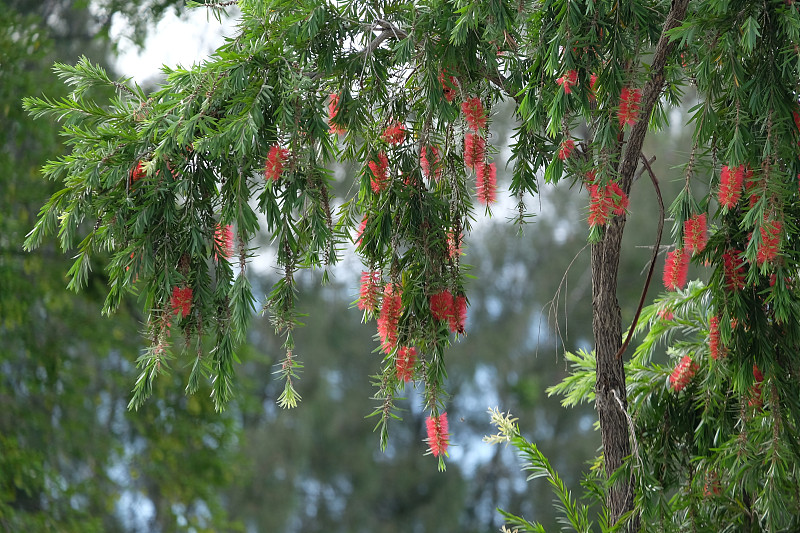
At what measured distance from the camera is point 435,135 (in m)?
1.97

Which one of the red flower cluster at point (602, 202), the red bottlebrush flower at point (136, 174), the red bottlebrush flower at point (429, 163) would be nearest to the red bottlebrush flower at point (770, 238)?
the red flower cluster at point (602, 202)

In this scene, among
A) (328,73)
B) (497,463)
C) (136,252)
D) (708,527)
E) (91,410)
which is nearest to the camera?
(136,252)

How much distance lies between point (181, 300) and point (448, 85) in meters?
0.78

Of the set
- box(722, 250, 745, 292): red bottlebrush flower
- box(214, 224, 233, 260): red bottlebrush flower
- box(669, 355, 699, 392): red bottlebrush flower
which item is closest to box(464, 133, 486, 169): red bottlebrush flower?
box(214, 224, 233, 260): red bottlebrush flower

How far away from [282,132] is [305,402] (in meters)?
7.25

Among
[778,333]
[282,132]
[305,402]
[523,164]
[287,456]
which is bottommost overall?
[778,333]

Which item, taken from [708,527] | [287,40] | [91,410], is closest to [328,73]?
[287,40]

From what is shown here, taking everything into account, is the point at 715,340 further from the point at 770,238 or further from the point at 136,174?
the point at 136,174

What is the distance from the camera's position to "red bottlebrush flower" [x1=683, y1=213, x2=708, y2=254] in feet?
5.63

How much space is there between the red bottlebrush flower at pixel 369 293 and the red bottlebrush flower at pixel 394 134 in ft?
1.18

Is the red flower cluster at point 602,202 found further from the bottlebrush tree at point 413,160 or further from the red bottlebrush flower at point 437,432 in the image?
the red bottlebrush flower at point 437,432

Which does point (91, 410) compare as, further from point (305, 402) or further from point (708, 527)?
point (708, 527)

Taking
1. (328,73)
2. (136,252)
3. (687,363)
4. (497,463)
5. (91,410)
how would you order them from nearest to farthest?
(136,252) → (328,73) → (687,363) → (91,410) → (497,463)

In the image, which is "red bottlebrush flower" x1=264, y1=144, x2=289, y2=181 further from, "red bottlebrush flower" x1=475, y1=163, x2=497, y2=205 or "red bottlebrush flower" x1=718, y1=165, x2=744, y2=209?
Result: "red bottlebrush flower" x1=718, y1=165, x2=744, y2=209
